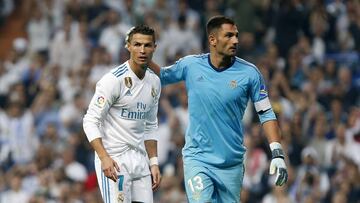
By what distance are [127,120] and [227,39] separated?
1.27m

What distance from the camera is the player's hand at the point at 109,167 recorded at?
10.9m

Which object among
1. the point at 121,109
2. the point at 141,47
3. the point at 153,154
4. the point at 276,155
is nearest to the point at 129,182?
the point at 153,154

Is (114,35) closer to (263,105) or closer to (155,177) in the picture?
(155,177)

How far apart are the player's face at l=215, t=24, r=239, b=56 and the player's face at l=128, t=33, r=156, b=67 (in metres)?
0.68

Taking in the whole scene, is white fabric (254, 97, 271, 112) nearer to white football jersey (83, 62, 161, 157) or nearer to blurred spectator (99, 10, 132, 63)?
white football jersey (83, 62, 161, 157)

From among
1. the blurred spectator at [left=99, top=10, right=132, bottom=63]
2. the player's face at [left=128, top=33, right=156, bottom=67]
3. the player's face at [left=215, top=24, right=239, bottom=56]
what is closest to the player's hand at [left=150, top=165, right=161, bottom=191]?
the player's face at [left=128, top=33, right=156, bottom=67]

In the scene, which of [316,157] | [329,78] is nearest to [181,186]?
[316,157]

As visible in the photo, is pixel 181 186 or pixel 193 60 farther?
pixel 181 186

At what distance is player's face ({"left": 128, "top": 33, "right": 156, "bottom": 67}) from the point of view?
1124 centimetres

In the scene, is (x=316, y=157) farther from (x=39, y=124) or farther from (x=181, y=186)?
(x=39, y=124)

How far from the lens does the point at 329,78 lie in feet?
66.2

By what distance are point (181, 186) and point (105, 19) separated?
230 inches

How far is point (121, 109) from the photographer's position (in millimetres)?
11359

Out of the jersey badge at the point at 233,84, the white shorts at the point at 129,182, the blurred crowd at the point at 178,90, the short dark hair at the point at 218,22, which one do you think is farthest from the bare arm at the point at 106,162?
the blurred crowd at the point at 178,90
